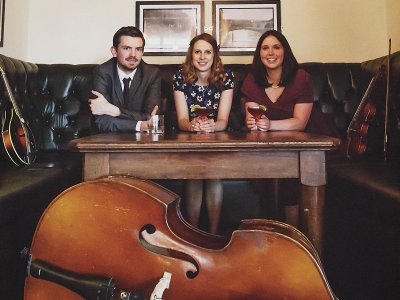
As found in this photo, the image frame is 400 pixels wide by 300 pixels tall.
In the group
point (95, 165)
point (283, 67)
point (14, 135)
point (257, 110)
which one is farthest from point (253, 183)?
point (14, 135)

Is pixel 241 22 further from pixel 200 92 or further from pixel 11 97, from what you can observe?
pixel 11 97

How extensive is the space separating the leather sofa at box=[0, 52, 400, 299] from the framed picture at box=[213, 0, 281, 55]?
43 cm

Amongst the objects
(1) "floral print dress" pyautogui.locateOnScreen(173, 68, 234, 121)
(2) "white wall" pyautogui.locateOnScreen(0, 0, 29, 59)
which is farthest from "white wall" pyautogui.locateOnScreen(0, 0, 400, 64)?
(1) "floral print dress" pyautogui.locateOnScreen(173, 68, 234, 121)

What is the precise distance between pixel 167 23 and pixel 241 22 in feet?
1.74

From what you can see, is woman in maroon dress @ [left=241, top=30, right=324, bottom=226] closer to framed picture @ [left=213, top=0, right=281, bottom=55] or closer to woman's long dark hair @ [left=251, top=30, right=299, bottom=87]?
woman's long dark hair @ [left=251, top=30, right=299, bottom=87]

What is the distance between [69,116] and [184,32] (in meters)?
1.01

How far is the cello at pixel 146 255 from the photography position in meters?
0.66

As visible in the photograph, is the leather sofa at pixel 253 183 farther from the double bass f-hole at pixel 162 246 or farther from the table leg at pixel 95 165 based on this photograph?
the double bass f-hole at pixel 162 246

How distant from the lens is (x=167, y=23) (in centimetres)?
253

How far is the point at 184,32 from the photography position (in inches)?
99.3

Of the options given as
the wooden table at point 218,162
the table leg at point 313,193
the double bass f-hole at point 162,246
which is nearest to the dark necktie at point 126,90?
the wooden table at point 218,162

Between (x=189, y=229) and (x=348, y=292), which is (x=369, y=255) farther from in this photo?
(x=189, y=229)

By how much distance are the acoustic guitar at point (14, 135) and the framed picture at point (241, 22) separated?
4.78ft

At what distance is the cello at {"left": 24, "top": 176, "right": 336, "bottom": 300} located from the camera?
659 millimetres
